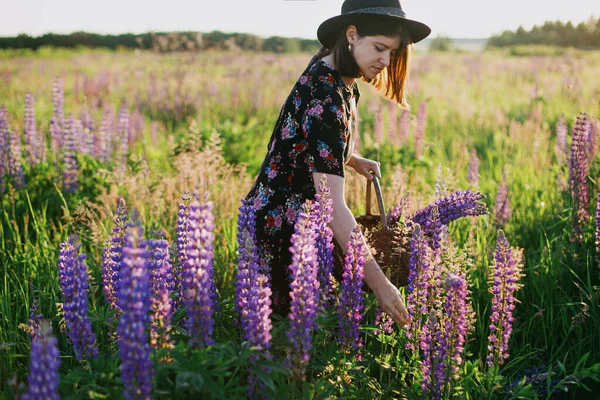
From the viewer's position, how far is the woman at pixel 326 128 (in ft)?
8.65

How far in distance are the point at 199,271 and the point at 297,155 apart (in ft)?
4.12

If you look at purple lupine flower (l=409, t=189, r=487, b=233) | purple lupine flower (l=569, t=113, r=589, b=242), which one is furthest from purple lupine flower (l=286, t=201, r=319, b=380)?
purple lupine flower (l=569, t=113, r=589, b=242)

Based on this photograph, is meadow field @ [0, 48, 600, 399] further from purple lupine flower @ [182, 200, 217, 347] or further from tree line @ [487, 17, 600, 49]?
tree line @ [487, 17, 600, 49]

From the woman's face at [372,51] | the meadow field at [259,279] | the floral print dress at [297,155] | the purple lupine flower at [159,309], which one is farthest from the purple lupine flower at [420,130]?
the purple lupine flower at [159,309]

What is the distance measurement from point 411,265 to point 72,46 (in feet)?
91.4

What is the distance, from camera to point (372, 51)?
2779 millimetres

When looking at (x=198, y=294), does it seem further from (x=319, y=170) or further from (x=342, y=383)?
(x=319, y=170)

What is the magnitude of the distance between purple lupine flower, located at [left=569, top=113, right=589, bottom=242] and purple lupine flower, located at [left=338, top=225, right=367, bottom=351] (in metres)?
1.96

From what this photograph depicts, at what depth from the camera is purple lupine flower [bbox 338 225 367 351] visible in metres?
2.13

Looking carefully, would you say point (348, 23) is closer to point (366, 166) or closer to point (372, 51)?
point (372, 51)

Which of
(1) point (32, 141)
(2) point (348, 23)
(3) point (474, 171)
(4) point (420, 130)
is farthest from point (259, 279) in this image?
(4) point (420, 130)

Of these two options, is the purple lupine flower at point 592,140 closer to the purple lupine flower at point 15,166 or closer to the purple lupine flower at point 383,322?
the purple lupine flower at point 383,322

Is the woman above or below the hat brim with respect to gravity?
below

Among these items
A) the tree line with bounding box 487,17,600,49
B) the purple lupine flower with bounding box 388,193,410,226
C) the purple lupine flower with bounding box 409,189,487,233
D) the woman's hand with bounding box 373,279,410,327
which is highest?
the tree line with bounding box 487,17,600,49
